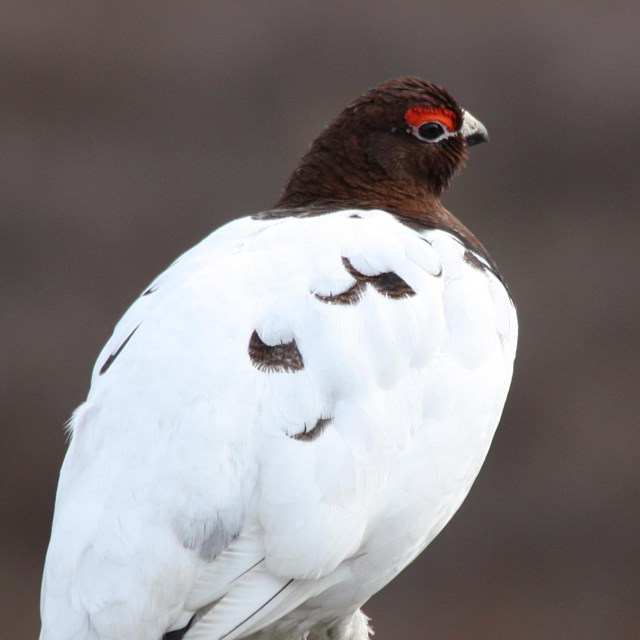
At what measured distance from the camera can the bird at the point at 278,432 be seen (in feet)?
10.9

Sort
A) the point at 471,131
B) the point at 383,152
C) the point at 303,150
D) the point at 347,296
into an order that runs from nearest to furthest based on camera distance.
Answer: the point at 347,296 → the point at 383,152 → the point at 471,131 → the point at 303,150

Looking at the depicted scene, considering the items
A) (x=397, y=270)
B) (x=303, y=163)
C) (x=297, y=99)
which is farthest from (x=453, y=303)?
(x=297, y=99)

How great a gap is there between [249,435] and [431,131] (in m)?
1.37

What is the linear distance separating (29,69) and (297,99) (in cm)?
178

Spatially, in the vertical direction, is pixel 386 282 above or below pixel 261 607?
above

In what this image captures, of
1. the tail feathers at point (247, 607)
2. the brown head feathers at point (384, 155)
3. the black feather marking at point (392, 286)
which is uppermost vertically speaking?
the brown head feathers at point (384, 155)

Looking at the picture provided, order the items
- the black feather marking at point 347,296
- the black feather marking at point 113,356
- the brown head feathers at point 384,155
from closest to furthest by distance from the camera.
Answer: the black feather marking at point 347,296, the black feather marking at point 113,356, the brown head feathers at point 384,155

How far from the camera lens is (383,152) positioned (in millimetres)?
4367

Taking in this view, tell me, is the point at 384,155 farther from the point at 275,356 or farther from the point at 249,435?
the point at 249,435

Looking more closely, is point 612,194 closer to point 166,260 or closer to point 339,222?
point 166,260

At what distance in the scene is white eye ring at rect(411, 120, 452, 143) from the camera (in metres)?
4.40

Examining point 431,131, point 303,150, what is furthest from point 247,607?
point 303,150

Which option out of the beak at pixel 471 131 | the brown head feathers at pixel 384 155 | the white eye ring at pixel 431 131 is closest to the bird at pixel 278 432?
the brown head feathers at pixel 384 155

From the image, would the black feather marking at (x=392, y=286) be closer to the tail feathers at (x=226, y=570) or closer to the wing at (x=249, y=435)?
the wing at (x=249, y=435)
